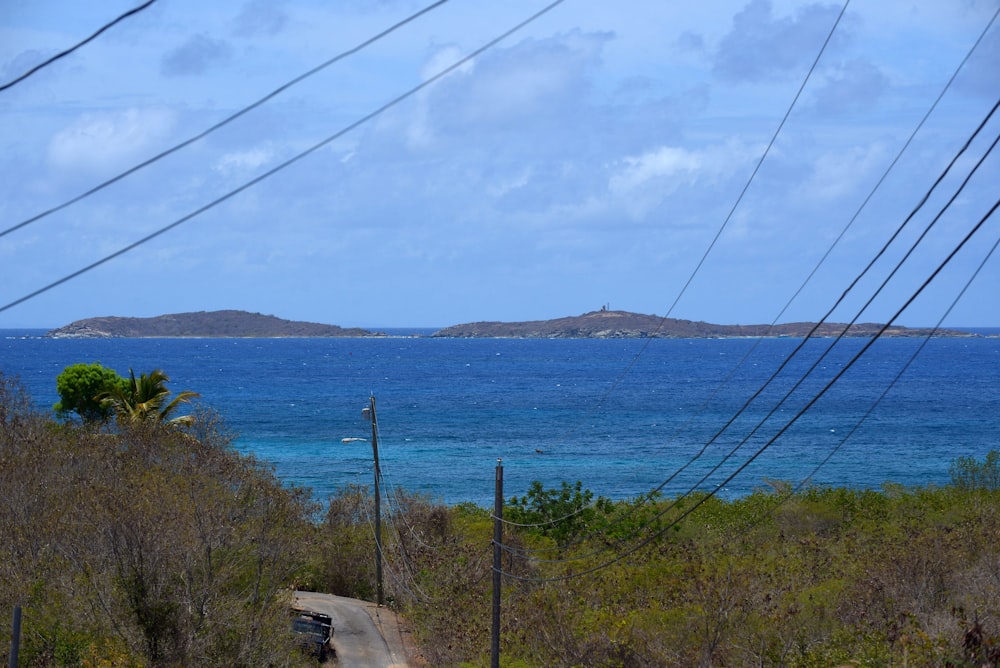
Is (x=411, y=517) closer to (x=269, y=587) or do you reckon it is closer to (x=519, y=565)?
(x=519, y=565)

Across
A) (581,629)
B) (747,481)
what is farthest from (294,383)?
(581,629)

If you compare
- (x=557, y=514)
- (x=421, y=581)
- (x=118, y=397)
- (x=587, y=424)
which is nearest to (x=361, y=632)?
(x=421, y=581)

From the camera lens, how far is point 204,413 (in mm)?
34281

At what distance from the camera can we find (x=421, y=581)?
3091 centimetres

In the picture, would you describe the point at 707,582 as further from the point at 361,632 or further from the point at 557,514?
the point at 557,514

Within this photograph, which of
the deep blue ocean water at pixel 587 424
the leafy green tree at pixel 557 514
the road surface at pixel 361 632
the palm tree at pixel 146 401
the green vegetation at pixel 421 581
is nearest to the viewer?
the green vegetation at pixel 421 581

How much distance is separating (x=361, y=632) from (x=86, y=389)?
16.6m

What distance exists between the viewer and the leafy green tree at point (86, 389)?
3844 centimetres

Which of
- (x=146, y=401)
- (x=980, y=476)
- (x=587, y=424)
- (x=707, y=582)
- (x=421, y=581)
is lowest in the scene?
(x=421, y=581)

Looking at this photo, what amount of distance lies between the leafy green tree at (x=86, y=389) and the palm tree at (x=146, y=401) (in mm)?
2150

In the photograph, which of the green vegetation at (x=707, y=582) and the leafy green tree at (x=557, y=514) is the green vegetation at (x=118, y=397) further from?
the leafy green tree at (x=557, y=514)

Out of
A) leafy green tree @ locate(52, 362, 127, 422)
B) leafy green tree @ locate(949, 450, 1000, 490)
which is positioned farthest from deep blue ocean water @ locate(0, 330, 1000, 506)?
leafy green tree @ locate(949, 450, 1000, 490)

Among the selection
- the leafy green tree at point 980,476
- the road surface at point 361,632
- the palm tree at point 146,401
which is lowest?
the road surface at point 361,632

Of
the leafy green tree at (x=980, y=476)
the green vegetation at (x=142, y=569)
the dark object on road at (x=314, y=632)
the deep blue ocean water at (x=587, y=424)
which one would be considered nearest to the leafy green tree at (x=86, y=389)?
the deep blue ocean water at (x=587, y=424)
